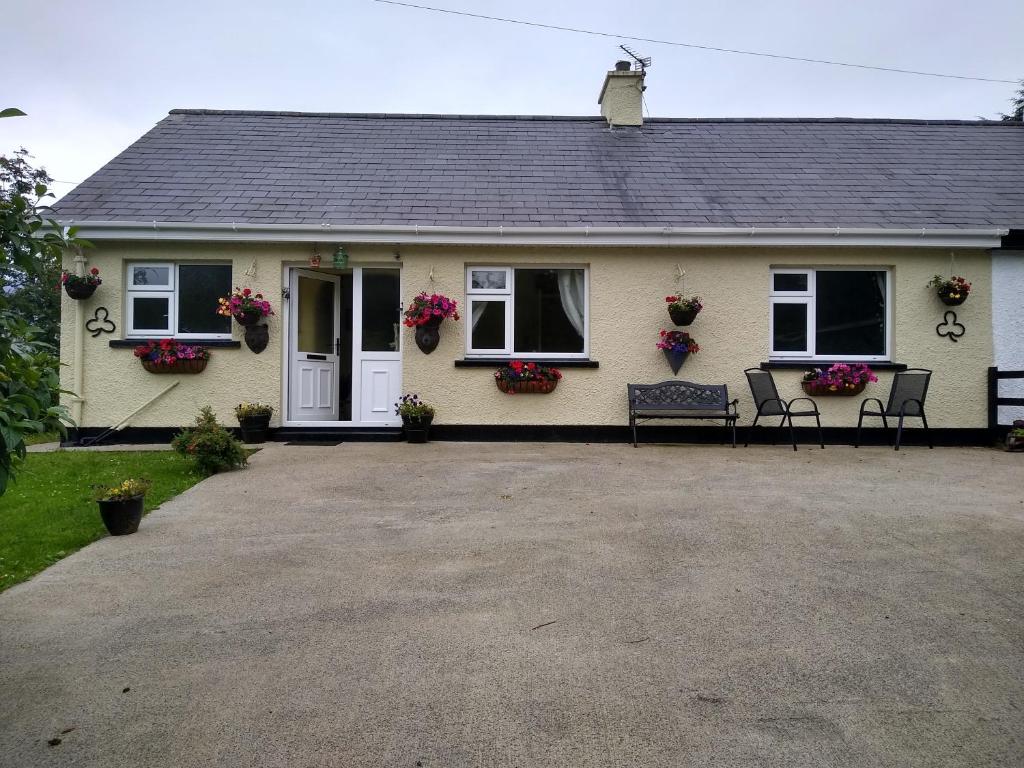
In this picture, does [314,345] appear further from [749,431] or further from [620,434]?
[749,431]

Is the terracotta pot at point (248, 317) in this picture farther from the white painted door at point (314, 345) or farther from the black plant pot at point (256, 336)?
the white painted door at point (314, 345)

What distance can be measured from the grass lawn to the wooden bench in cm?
518

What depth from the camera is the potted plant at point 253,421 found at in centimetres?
837

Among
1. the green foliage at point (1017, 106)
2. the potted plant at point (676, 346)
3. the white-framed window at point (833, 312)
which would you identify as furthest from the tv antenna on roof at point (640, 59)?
the green foliage at point (1017, 106)

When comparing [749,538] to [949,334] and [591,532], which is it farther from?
[949,334]

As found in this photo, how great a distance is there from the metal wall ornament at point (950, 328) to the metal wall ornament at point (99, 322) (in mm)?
11158

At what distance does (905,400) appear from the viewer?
816cm

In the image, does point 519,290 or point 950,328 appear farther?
point 519,290

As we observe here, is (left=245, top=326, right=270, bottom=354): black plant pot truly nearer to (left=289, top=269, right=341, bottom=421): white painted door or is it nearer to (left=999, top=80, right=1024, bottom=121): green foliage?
(left=289, top=269, right=341, bottom=421): white painted door

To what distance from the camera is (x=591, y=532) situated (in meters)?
4.46

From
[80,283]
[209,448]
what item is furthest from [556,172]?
[80,283]

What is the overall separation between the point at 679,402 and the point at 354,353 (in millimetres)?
4464

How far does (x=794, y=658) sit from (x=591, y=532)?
189 centimetres

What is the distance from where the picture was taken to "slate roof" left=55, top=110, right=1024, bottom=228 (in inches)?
346
